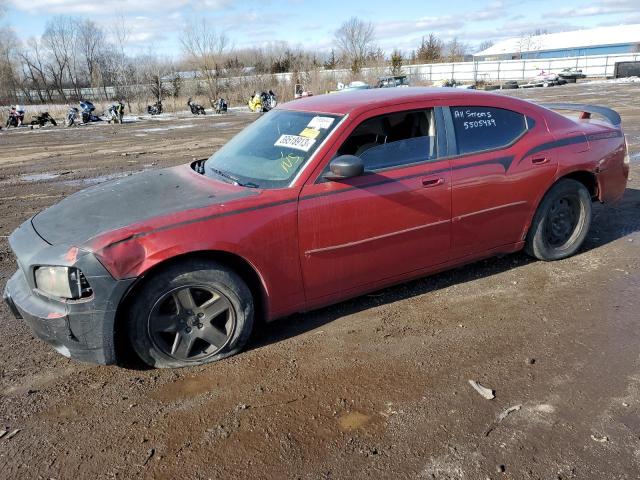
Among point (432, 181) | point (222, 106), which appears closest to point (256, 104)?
point (222, 106)

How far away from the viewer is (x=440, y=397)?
2.82 meters

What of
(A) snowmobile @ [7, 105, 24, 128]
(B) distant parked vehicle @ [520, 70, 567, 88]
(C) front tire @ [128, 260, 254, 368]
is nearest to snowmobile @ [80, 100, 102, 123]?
(A) snowmobile @ [7, 105, 24, 128]

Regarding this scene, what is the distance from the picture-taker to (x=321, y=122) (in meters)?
3.61

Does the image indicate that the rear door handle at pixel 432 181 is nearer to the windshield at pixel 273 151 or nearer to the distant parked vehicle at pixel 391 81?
the windshield at pixel 273 151

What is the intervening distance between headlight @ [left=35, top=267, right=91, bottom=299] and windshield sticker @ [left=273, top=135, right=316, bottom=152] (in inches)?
64.7

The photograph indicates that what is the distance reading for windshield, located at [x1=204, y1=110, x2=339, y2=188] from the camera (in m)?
3.43

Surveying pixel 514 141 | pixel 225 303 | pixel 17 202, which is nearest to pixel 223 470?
pixel 225 303

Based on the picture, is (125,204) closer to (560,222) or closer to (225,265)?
(225,265)

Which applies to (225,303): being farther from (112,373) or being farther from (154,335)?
(112,373)

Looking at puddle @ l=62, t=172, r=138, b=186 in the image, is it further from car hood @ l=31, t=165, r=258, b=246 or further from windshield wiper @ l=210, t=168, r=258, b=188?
windshield wiper @ l=210, t=168, r=258, b=188

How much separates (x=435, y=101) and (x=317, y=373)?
2.23 m

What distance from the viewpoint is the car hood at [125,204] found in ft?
9.89

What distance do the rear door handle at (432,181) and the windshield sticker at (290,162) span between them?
0.93 m

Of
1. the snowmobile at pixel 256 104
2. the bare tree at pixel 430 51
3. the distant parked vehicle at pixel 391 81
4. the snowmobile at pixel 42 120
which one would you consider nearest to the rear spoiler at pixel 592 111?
the snowmobile at pixel 256 104
